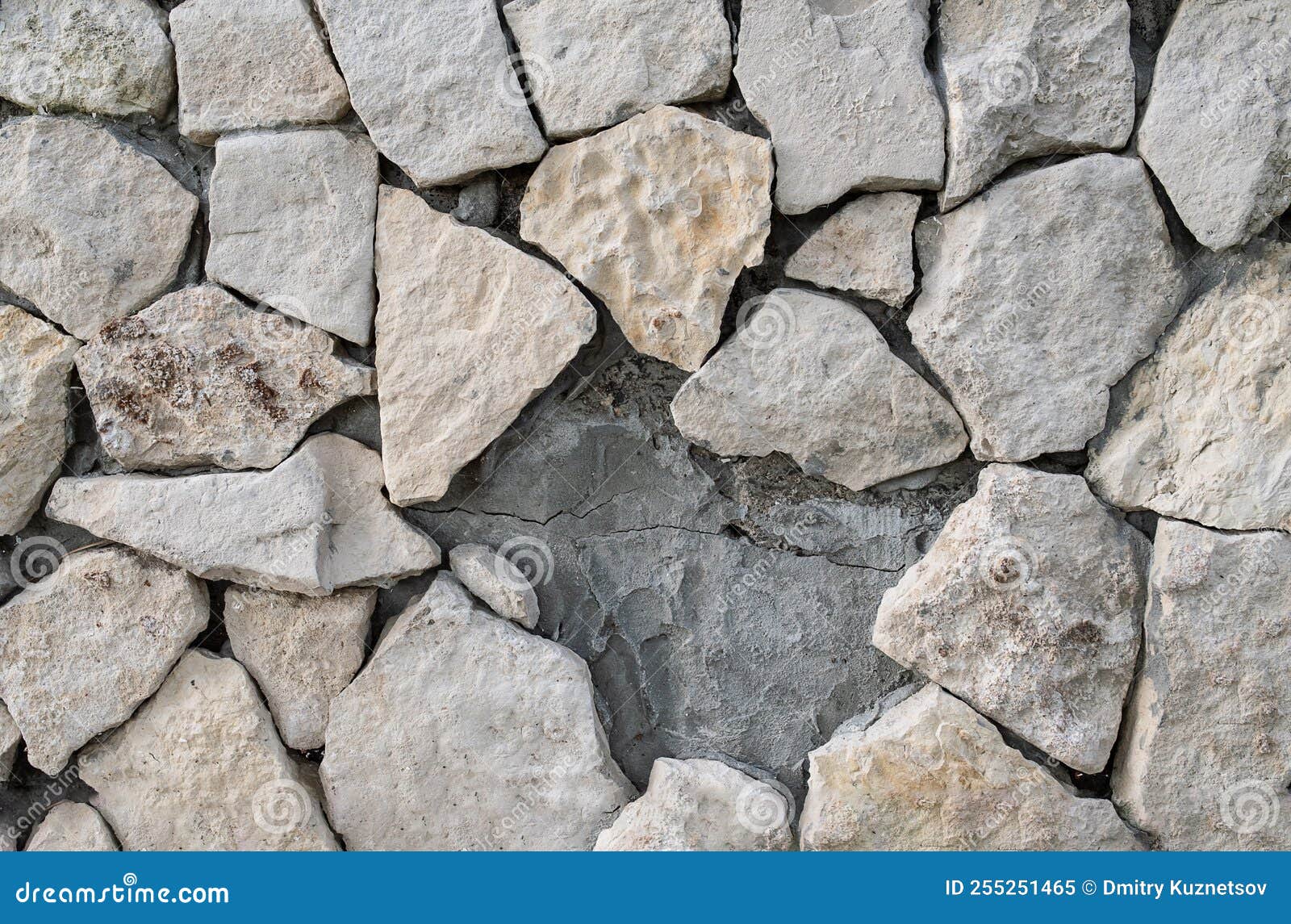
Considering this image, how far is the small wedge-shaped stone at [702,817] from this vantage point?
175 cm

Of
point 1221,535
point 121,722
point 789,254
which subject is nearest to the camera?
point 1221,535

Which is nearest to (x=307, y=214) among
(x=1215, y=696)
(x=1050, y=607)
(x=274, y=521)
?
(x=274, y=521)

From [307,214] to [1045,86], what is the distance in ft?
4.24

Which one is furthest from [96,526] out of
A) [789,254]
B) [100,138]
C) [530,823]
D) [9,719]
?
[789,254]

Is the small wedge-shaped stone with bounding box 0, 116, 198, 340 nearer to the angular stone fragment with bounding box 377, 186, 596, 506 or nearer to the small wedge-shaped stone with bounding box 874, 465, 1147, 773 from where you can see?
the angular stone fragment with bounding box 377, 186, 596, 506

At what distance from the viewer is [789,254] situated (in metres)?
1.77

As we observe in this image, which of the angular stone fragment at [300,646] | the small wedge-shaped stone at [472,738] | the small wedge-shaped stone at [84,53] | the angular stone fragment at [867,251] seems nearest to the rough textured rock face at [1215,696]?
the angular stone fragment at [867,251]

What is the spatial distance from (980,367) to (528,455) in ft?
2.67

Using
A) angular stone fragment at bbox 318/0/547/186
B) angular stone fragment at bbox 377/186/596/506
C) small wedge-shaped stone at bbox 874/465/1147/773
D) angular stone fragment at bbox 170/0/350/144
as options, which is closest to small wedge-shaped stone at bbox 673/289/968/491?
small wedge-shaped stone at bbox 874/465/1147/773

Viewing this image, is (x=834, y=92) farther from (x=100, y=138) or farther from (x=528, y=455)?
(x=100, y=138)

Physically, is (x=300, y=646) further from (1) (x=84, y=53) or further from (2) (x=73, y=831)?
(1) (x=84, y=53)

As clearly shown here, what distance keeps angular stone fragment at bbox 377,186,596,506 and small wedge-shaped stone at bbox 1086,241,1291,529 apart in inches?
37.0

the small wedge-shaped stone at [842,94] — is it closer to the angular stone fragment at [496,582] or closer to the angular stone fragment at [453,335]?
the angular stone fragment at [453,335]

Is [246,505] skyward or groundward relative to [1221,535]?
groundward
